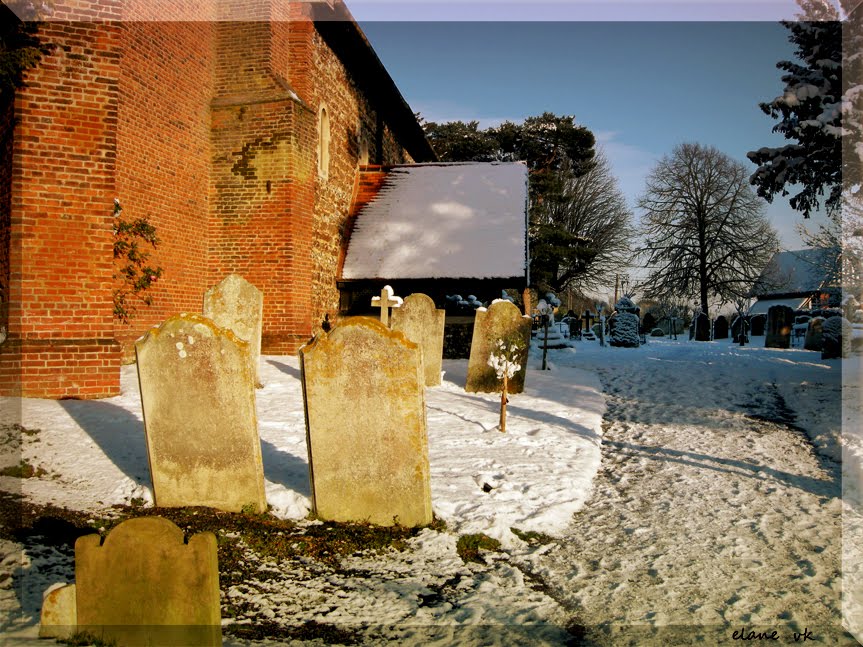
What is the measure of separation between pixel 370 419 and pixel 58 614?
2.37 metres

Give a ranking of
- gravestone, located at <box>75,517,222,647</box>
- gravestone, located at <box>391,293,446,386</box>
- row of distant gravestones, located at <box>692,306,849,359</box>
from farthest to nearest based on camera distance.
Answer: row of distant gravestones, located at <box>692,306,849,359</box>
gravestone, located at <box>391,293,446,386</box>
gravestone, located at <box>75,517,222,647</box>

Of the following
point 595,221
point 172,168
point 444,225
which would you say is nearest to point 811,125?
point 444,225

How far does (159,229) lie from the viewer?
10.7 meters

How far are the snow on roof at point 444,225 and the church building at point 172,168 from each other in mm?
896

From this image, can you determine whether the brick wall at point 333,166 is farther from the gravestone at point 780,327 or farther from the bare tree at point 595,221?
the bare tree at point 595,221

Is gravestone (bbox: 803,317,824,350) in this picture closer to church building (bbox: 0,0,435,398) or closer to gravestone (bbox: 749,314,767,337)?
gravestone (bbox: 749,314,767,337)

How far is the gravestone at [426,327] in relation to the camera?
10.3 m

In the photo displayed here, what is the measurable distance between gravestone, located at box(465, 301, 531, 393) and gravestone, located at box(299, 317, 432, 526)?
552cm

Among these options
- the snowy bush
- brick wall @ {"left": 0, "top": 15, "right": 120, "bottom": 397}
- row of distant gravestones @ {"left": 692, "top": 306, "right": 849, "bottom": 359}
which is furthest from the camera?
the snowy bush

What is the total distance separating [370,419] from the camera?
4.54m

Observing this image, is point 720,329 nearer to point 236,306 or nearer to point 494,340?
point 494,340

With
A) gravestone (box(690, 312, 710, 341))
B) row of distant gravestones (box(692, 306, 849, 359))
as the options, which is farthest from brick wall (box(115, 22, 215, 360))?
gravestone (box(690, 312, 710, 341))

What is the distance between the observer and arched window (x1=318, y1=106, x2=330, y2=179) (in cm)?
1379

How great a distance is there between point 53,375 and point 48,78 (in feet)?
12.6
